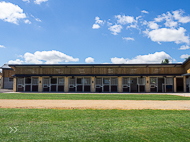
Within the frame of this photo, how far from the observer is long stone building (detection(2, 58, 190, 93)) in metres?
27.1

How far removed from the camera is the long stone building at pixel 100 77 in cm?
2712

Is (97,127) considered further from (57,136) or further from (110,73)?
(110,73)

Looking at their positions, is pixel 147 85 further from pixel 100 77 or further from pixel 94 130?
pixel 94 130

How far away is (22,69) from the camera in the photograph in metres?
28.4

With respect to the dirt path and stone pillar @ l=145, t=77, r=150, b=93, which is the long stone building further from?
the dirt path

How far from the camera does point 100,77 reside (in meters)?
28.0

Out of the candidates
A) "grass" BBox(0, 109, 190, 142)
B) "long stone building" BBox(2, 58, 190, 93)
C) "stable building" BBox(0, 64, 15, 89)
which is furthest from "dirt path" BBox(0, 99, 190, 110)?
"stable building" BBox(0, 64, 15, 89)

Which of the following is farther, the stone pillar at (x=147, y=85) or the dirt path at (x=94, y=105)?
the stone pillar at (x=147, y=85)

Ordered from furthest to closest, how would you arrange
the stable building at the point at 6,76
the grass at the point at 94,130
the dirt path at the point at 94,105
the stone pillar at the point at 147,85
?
the stable building at the point at 6,76 → the stone pillar at the point at 147,85 → the dirt path at the point at 94,105 → the grass at the point at 94,130

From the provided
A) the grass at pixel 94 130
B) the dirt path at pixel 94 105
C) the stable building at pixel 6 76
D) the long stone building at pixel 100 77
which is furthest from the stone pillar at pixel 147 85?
the stable building at pixel 6 76

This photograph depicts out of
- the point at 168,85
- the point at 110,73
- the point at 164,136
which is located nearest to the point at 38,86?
the point at 110,73

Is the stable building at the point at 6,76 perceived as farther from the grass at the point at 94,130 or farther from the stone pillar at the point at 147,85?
the grass at the point at 94,130

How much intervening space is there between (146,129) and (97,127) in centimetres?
160

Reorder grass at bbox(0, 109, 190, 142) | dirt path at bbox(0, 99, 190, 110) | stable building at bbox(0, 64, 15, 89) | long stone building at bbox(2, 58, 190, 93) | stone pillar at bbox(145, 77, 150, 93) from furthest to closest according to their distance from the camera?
1. stable building at bbox(0, 64, 15, 89)
2. long stone building at bbox(2, 58, 190, 93)
3. stone pillar at bbox(145, 77, 150, 93)
4. dirt path at bbox(0, 99, 190, 110)
5. grass at bbox(0, 109, 190, 142)
